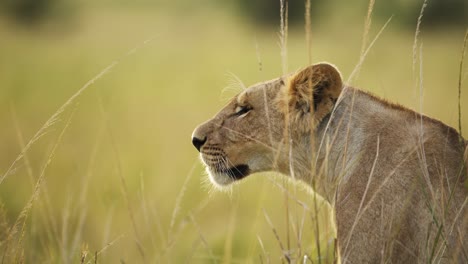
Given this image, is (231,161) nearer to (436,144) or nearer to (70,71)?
(436,144)

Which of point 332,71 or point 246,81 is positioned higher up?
point 332,71

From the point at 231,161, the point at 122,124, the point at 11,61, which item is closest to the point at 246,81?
the point at 122,124

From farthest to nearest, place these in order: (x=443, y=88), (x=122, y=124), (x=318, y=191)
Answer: (x=443, y=88)
(x=122, y=124)
(x=318, y=191)

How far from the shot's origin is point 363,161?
377 cm

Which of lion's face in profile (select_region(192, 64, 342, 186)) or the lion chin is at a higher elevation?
lion's face in profile (select_region(192, 64, 342, 186))

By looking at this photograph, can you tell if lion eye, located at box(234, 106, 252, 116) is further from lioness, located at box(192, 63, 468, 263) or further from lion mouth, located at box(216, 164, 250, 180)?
lion mouth, located at box(216, 164, 250, 180)

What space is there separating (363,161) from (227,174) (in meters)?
0.81

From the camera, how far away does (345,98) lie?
4.07m

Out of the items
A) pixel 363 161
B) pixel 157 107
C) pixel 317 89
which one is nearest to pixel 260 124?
pixel 317 89

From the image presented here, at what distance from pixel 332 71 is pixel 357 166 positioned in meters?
0.49

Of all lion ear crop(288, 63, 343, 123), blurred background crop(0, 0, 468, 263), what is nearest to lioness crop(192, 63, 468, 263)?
lion ear crop(288, 63, 343, 123)

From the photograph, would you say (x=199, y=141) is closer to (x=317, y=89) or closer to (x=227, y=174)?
(x=227, y=174)

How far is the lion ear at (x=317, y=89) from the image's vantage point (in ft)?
13.0

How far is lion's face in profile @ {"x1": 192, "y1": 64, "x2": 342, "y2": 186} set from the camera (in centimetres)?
402
